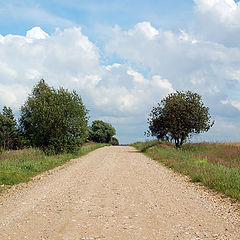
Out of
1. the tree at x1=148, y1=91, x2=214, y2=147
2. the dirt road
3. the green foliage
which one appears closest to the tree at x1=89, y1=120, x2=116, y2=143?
the green foliage

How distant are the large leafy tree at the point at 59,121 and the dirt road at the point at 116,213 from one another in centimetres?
1662

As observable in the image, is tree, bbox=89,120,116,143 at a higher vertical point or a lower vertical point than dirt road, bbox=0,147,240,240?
higher

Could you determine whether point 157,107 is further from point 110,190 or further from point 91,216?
point 91,216

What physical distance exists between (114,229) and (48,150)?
2252cm

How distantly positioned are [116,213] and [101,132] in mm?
76405

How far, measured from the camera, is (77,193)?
1004 cm

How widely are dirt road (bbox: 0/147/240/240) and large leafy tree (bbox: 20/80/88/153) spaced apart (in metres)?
16.6

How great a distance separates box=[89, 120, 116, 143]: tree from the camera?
3260 inches

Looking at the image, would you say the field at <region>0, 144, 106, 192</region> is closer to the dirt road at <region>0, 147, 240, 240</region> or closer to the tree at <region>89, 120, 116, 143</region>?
the dirt road at <region>0, 147, 240, 240</region>

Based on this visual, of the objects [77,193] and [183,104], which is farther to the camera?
[183,104]

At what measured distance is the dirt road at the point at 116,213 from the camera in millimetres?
5797

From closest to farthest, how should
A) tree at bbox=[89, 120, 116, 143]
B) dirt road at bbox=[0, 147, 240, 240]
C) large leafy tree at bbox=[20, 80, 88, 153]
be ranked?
dirt road at bbox=[0, 147, 240, 240] < large leafy tree at bbox=[20, 80, 88, 153] < tree at bbox=[89, 120, 116, 143]

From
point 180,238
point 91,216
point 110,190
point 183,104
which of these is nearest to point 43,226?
point 91,216

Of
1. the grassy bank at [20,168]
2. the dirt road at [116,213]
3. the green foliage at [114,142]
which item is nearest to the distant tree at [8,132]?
the grassy bank at [20,168]
